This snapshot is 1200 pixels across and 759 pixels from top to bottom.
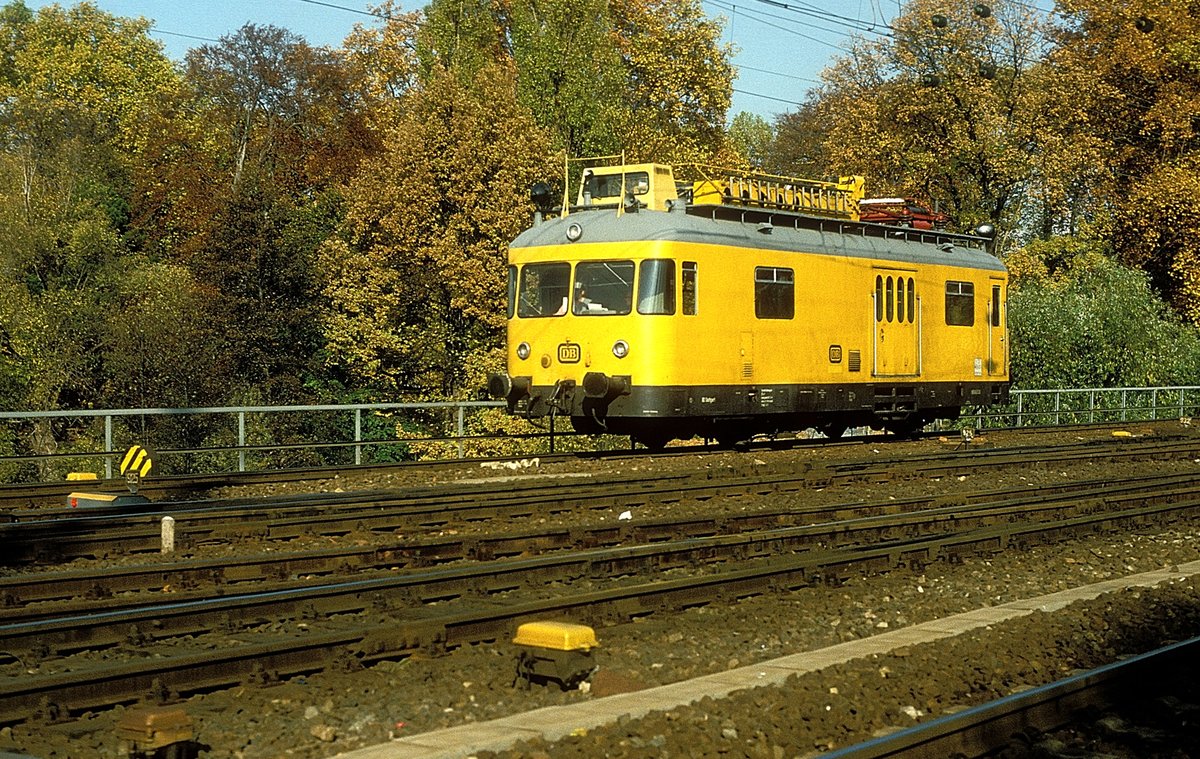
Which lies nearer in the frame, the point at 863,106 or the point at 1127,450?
the point at 1127,450

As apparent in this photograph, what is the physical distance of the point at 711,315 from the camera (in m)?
21.8

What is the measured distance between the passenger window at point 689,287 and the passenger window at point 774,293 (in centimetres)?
133

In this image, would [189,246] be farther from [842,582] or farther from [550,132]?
[842,582]

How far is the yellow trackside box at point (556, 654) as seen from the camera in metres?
8.20

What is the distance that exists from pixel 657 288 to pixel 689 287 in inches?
19.2

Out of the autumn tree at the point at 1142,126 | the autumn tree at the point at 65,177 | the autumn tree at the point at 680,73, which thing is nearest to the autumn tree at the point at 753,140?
the autumn tree at the point at 680,73

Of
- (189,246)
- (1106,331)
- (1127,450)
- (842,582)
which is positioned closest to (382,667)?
(842,582)

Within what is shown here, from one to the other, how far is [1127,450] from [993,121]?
2463 centimetres

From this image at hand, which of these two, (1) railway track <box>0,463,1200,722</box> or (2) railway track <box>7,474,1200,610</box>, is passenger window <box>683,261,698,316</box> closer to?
(2) railway track <box>7,474,1200,610</box>

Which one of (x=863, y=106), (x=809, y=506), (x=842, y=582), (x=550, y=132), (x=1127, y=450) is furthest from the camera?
(x=863, y=106)

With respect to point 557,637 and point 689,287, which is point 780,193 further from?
point 557,637

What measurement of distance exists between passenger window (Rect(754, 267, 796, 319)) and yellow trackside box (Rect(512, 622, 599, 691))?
14617mm

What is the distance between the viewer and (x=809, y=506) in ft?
55.0

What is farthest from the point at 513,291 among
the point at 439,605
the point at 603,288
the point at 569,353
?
the point at 439,605
